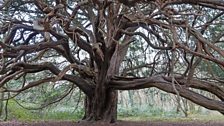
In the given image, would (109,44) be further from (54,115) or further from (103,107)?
(54,115)

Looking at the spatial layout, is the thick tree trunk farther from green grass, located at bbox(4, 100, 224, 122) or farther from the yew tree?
green grass, located at bbox(4, 100, 224, 122)

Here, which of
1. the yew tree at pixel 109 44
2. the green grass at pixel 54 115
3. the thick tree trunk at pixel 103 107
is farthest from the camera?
the green grass at pixel 54 115

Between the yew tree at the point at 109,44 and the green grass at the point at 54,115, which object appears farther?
the green grass at the point at 54,115

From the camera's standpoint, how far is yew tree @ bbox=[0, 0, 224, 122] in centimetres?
445

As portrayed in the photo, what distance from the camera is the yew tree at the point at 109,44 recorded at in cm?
445

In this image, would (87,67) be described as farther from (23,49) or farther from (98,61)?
(23,49)

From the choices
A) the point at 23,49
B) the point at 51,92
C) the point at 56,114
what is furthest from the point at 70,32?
the point at 56,114

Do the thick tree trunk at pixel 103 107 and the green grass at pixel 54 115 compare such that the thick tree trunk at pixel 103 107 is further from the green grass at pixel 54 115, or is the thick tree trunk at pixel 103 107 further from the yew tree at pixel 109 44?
the green grass at pixel 54 115

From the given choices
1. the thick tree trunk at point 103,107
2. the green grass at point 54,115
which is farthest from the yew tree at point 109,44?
the green grass at point 54,115

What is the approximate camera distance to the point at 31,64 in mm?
5602

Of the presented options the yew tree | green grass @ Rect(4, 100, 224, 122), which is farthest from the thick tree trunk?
green grass @ Rect(4, 100, 224, 122)

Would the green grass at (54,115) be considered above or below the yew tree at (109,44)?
below

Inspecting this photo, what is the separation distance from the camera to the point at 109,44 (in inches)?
225

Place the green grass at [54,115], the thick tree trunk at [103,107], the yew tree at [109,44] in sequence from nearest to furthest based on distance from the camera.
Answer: the yew tree at [109,44] < the thick tree trunk at [103,107] < the green grass at [54,115]
